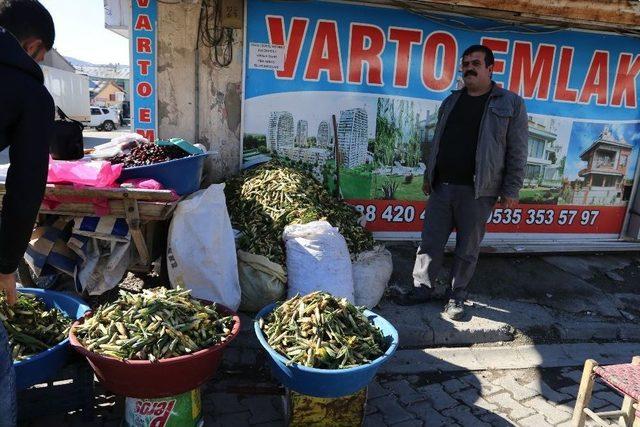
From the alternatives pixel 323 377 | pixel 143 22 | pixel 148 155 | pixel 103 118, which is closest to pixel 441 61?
pixel 143 22

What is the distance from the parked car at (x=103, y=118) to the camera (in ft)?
110

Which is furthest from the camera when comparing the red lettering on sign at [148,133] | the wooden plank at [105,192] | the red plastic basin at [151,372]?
the red lettering on sign at [148,133]

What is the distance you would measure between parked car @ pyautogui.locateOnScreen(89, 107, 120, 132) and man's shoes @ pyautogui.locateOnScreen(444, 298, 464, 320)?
1353 inches

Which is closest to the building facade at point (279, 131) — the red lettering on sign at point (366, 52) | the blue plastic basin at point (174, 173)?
the red lettering on sign at point (366, 52)

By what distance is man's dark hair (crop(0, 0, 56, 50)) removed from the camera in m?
1.99

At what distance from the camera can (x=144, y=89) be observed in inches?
212

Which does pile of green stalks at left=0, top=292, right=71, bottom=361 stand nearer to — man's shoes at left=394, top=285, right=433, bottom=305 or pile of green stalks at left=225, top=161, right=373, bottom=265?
pile of green stalks at left=225, top=161, right=373, bottom=265

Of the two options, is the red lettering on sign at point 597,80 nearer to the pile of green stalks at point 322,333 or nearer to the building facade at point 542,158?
the building facade at point 542,158

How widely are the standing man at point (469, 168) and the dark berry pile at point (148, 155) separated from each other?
8.09 feet

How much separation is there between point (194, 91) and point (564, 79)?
4.84 metres

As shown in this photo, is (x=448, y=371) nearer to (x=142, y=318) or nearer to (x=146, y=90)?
(x=142, y=318)

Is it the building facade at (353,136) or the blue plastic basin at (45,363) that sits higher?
the building facade at (353,136)

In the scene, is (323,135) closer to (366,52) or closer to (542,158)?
(366,52)

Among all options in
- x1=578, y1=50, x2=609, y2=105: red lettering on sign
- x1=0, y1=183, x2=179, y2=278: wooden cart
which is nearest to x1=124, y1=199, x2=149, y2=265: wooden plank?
x1=0, y1=183, x2=179, y2=278: wooden cart
